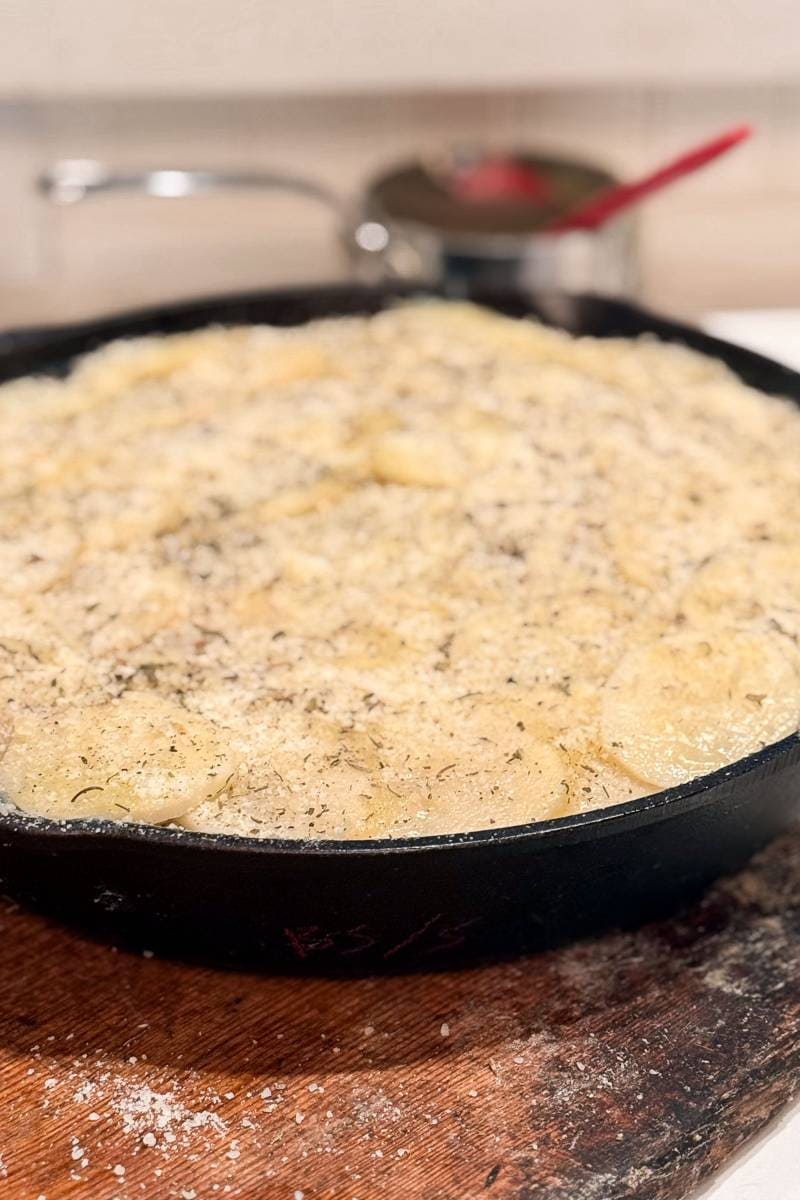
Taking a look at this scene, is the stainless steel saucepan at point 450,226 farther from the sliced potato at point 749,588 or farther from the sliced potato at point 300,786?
the sliced potato at point 300,786

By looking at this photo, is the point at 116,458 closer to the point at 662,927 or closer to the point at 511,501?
the point at 511,501

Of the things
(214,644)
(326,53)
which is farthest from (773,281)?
(214,644)

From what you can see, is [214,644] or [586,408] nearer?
[214,644]

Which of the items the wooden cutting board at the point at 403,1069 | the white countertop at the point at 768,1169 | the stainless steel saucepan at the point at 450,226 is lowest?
the white countertop at the point at 768,1169

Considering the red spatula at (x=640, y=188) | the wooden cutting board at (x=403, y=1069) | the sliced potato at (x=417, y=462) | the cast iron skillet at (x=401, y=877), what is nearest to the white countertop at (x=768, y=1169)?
the wooden cutting board at (x=403, y=1069)

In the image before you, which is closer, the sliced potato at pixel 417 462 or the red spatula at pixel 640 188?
the sliced potato at pixel 417 462

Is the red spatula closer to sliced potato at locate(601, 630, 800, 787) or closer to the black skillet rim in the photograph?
sliced potato at locate(601, 630, 800, 787)

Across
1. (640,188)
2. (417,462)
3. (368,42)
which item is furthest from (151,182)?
(417,462)
